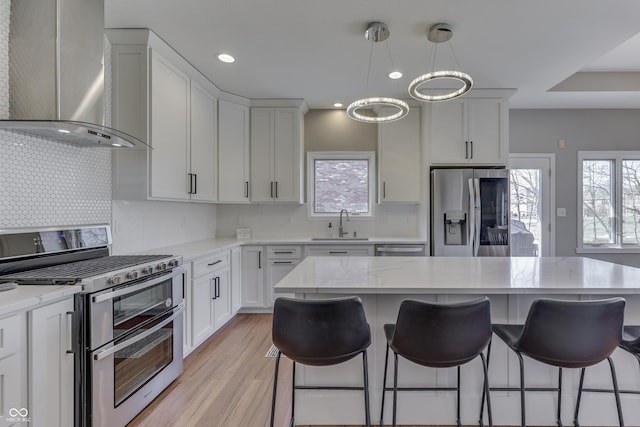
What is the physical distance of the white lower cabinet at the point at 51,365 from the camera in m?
1.33

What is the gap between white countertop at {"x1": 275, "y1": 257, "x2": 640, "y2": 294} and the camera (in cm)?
158

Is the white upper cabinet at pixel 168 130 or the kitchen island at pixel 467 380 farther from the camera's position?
the white upper cabinet at pixel 168 130

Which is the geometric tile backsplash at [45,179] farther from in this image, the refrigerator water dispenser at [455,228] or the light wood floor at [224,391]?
the refrigerator water dispenser at [455,228]

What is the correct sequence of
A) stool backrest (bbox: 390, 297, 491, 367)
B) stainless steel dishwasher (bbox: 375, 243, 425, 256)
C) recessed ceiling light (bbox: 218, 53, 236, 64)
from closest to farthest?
stool backrest (bbox: 390, 297, 491, 367) < recessed ceiling light (bbox: 218, 53, 236, 64) < stainless steel dishwasher (bbox: 375, 243, 425, 256)

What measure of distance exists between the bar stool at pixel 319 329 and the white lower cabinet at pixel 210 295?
1584 millimetres

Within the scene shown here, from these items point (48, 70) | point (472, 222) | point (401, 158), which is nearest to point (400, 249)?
point (472, 222)

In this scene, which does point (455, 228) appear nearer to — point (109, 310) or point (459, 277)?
point (459, 277)

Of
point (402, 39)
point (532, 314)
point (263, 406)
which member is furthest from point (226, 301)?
point (402, 39)

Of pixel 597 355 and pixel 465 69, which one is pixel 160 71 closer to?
pixel 465 69

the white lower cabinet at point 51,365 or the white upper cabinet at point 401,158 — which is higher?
the white upper cabinet at point 401,158

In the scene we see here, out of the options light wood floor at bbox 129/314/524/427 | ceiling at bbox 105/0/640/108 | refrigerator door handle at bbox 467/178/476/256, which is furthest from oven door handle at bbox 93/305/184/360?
refrigerator door handle at bbox 467/178/476/256

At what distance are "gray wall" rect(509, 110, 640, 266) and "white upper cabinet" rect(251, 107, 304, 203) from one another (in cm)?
310

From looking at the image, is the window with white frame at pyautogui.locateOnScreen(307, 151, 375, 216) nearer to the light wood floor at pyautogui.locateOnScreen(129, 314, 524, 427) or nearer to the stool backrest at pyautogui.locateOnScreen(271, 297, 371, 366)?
the light wood floor at pyautogui.locateOnScreen(129, 314, 524, 427)

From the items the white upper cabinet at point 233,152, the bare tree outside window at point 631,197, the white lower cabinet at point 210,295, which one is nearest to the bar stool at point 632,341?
the white lower cabinet at point 210,295
